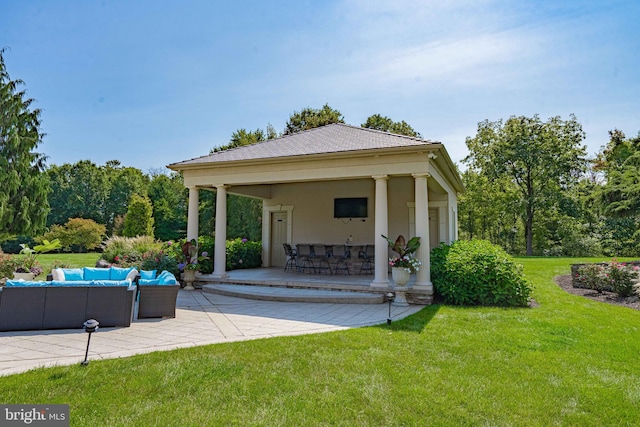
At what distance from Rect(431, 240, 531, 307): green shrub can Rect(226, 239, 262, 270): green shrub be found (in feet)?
22.5

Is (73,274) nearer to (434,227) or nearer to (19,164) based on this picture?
(434,227)

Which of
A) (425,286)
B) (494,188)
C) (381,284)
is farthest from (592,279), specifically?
(494,188)

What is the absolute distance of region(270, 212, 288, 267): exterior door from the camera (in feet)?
44.5

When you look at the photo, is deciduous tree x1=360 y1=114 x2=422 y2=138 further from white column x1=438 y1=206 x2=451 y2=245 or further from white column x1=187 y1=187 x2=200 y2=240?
white column x1=187 y1=187 x2=200 y2=240

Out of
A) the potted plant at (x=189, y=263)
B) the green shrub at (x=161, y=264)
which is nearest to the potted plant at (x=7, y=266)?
the green shrub at (x=161, y=264)

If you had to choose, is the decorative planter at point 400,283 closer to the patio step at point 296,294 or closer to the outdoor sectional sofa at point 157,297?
the patio step at point 296,294

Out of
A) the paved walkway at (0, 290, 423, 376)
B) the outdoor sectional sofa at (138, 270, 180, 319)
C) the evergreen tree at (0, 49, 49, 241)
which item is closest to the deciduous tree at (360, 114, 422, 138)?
the paved walkway at (0, 290, 423, 376)

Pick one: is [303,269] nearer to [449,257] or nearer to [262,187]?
[262,187]

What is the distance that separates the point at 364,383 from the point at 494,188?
23.4 metres

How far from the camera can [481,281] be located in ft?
24.8

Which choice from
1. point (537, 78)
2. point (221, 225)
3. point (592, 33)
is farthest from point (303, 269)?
point (592, 33)

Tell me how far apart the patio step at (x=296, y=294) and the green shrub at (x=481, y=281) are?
4.68 ft

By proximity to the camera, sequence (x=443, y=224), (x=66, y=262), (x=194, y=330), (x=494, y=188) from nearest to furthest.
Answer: (x=194, y=330) < (x=443, y=224) < (x=66, y=262) < (x=494, y=188)

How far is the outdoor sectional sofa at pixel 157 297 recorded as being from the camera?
6.11m
